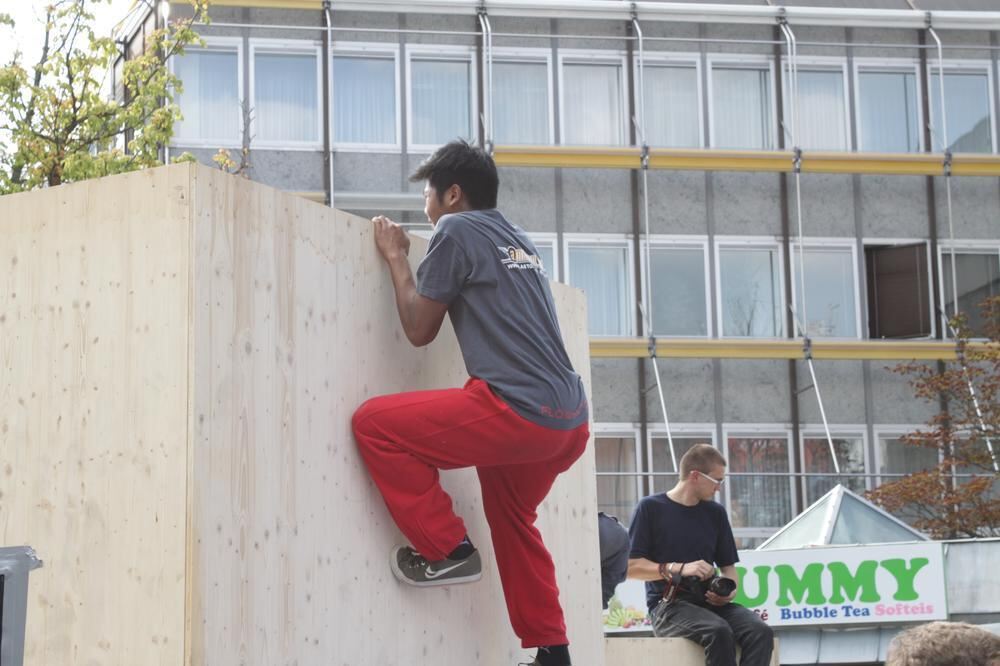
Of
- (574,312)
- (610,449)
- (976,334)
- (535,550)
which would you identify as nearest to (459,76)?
(610,449)

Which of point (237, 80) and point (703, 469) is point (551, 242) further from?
point (703, 469)

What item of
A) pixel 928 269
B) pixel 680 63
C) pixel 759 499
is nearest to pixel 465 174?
pixel 759 499

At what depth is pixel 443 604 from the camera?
570 centimetres

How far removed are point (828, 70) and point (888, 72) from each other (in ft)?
3.41

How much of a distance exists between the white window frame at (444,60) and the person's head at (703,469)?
1586cm

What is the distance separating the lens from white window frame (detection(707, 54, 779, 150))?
24.7 m

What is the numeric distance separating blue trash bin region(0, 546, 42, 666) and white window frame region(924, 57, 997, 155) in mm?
23981

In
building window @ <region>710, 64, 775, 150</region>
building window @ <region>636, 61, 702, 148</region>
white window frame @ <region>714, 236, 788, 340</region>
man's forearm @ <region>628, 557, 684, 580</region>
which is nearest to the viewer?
man's forearm @ <region>628, 557, 684, 580</region>

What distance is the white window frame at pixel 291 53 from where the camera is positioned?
23812 mm

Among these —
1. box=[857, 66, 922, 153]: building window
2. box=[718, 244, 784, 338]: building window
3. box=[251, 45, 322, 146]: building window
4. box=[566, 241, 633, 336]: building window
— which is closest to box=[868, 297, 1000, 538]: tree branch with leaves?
box=[718, 244, 784, 338]: building window

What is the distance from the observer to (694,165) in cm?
2398

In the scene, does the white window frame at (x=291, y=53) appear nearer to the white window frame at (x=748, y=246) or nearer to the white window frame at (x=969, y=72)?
the white window frame at (x=748, y=246)

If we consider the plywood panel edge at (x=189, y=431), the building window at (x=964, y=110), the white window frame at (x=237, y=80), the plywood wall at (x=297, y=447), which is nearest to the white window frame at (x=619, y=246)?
the white window frame at (x=237, y=80)

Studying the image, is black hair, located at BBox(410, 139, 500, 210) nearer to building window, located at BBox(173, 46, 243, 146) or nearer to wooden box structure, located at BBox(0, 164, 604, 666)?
wooden box structure, located at BBox(0, 164, 604, 666)
